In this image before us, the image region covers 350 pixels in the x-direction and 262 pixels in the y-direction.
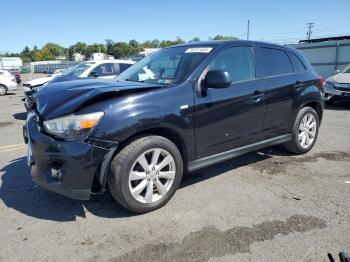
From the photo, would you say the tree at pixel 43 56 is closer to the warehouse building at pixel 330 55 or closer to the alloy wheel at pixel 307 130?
the warehouse building at pixel 330 55

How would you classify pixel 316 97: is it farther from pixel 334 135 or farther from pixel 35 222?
pixel 35 222

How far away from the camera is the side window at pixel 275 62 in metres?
4.83

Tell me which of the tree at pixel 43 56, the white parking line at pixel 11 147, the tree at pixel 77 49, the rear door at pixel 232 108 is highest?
the tree at pixel 77 49

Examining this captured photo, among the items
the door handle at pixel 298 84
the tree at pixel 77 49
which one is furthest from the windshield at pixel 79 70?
the tree at pixel 77 49

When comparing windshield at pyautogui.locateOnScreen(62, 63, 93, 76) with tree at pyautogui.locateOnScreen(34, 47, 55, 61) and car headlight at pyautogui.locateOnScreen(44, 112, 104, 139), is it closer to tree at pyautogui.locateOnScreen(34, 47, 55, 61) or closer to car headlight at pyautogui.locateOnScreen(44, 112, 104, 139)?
car headlight at pyautogui.locateOnScreen(44, 112, 104, 139)

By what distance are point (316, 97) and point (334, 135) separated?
6.33 feet

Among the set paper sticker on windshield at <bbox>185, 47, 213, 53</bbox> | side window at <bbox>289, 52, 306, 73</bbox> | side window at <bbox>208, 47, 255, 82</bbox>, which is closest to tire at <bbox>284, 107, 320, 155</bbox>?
side window at <bbox>289, 52, 306, 73</bbox>

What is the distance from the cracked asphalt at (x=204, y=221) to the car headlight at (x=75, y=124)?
3.09 feet

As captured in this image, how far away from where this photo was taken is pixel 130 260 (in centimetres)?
285

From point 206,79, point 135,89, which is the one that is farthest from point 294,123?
point 135,89

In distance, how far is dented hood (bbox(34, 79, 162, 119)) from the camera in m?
3.34

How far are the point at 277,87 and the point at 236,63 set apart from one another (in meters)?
0.81

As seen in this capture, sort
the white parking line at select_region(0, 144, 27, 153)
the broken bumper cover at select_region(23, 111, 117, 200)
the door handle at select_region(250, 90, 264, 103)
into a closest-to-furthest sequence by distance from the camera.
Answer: the broken bumper cover at select_region(23, 111, 117, 200) < the door handle at select_region(250, 90, 264, 103) < the white parking line at select_region(0, 144, 27, 153)

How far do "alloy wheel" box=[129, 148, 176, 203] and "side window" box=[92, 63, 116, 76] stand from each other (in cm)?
716
